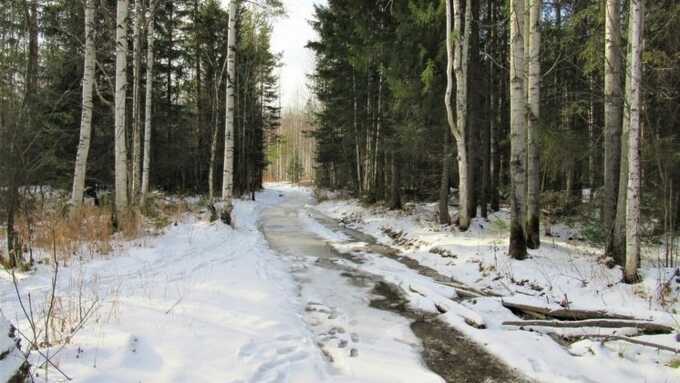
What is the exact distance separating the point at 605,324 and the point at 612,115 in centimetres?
421

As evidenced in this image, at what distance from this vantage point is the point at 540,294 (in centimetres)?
633

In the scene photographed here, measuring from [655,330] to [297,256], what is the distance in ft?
23.3

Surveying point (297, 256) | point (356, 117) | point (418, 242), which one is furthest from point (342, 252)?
point (356, 117)

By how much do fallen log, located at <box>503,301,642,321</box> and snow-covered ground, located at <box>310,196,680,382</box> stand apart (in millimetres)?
125

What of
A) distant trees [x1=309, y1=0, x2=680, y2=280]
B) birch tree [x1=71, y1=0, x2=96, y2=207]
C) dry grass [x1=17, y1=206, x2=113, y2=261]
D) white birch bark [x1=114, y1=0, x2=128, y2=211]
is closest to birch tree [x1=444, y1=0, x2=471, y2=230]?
distant trees [x1=309, y1=0, x2=680, y2=280]

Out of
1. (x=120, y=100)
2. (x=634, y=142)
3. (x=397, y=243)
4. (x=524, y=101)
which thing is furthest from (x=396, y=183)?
(x=634, y=142)

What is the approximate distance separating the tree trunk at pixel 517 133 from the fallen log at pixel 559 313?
2353 millimetres

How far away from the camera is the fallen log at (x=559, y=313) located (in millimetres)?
5047

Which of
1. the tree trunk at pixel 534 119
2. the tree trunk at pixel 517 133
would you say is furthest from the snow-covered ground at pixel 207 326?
the tree trunk at pixel 534 119

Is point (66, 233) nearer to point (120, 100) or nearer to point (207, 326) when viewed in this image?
point (120, 100)

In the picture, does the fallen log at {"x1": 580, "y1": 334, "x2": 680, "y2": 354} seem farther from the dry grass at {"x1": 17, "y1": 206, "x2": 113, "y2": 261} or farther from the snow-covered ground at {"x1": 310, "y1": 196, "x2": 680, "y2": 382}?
the dry grass at {"x1": 17, "y1": 206, "x2": 113, "y2": 261}

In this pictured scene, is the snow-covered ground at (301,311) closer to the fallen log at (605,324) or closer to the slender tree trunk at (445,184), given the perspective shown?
the fallen log at (605,324)

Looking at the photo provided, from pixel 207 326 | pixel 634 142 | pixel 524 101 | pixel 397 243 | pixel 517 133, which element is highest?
pixel 524 101

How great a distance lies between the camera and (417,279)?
752 centimetres
